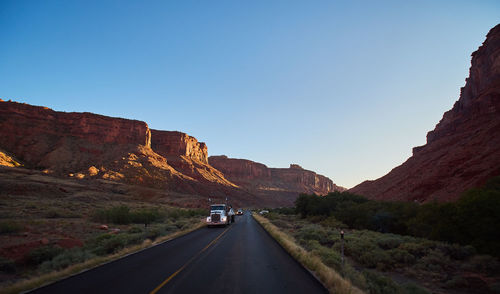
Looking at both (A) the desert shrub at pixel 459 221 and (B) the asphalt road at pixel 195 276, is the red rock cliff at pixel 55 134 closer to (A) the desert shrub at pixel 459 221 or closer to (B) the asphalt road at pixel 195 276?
(B) the asphalt road at pixel 195 276

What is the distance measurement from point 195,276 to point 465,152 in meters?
48.6

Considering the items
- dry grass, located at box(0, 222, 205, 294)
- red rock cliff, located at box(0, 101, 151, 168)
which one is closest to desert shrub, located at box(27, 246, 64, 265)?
dry grass, located at box(0, 222, 205, 294)

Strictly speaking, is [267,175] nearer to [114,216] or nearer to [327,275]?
[114,216]

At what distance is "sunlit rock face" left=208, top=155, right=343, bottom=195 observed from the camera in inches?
6329

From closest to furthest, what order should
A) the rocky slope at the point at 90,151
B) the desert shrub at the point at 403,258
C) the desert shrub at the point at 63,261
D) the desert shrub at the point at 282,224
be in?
the desert shrub at the point at 63,261 < the desert shrub at the point at 403,258 < the desert shrub at the point at 282,224 < the rocky slope at the point at 90,151

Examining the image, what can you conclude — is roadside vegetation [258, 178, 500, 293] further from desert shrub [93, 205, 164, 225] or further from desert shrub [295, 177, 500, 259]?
desert shrub [93, 205, 164, 225]

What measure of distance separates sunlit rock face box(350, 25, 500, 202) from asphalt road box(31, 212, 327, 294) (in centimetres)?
3314

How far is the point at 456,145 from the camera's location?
47.6m

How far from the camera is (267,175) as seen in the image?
580ft

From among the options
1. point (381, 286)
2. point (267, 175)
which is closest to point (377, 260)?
point (381, 286)

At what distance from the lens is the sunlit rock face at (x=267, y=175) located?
527 ft

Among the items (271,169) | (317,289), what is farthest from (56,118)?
(271,169)

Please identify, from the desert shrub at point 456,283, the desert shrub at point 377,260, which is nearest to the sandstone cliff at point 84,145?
the desert shrub at point 377,260

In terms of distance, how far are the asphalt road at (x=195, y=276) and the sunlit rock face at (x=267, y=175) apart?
5504 inches
